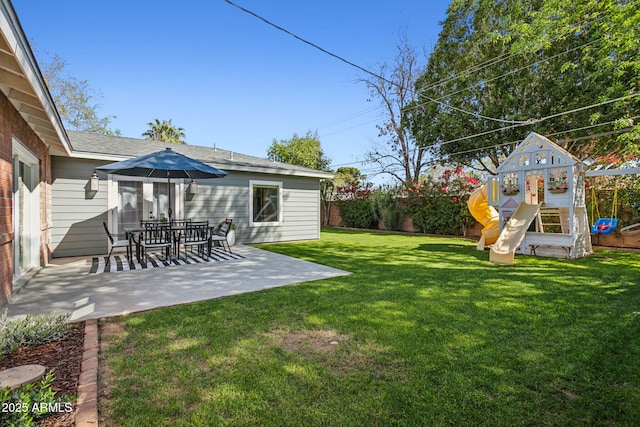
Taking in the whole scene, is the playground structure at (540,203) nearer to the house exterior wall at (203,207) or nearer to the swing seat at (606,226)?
the swing seat at (606,226)

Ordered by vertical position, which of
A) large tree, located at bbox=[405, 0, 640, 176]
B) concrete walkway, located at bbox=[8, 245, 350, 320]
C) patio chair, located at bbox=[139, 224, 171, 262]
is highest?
large tree, located at bbox=[405, 0, 640, 176]

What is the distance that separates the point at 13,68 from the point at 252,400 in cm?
365

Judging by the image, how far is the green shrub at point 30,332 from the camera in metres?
2.60

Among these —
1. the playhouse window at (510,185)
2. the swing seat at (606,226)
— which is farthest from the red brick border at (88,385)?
the swing seat at (606,226)

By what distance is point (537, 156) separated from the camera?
8.13 meters

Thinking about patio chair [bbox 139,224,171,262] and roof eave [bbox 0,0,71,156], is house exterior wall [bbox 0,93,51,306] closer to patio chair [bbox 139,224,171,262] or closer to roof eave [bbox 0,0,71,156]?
roof eave [bbox 0,0,71,156]

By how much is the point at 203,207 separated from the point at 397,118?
1428 cm

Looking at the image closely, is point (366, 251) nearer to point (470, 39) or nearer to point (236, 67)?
point (236, 67)

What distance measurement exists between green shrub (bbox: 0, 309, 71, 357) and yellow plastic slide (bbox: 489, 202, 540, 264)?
23.7 ft

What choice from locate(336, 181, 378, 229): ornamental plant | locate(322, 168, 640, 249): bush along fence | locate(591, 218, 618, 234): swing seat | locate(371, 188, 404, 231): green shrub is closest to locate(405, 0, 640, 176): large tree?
locate(322, 168, 640, 249): bush along fence

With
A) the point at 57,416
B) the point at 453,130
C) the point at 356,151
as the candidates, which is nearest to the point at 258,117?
the point at 356,151

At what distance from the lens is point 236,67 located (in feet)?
41.2

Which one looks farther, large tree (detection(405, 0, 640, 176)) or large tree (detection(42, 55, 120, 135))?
large tree (detection(42, 55, 120, 135))

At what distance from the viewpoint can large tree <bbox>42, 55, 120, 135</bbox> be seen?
62.7 ft
